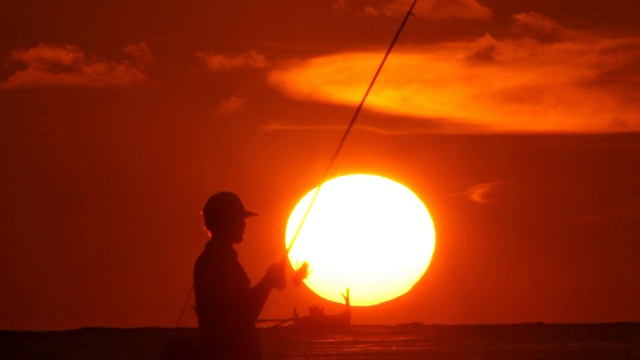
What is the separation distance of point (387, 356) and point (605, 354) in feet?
35.4

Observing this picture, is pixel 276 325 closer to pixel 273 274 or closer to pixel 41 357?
pixel 273 274

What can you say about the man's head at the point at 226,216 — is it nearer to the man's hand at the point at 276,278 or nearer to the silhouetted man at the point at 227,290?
the silhouetted man at the point at 227,290

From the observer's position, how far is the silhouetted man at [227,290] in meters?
6.85

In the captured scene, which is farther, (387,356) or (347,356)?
(347,356)

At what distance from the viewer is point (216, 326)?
690cm

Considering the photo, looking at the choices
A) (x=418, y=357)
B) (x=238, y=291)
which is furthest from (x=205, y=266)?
(x=418, y=357)

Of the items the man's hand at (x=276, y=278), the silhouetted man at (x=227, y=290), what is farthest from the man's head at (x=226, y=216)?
the man's hand at (x=276, y=278)

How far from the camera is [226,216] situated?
23.2 ft

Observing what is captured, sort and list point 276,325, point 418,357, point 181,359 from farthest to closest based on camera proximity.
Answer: point 418,357 → point 276,325 → point 181,359

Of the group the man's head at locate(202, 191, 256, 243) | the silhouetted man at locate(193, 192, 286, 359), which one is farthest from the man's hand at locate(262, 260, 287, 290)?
the man's head at locate(202, 191, 256, 243)

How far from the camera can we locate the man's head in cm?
708

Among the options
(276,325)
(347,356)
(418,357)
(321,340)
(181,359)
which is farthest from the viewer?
(321,340)

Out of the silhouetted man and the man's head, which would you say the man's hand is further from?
the man's head

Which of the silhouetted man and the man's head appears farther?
the man's head
